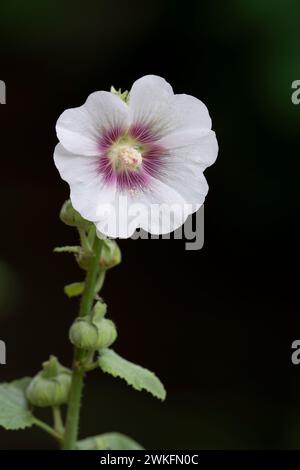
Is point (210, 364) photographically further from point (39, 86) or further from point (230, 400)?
point (39, 86)

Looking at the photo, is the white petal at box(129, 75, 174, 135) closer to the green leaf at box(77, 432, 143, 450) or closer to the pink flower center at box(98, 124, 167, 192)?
the pink flower center at box(98, 124, 167, 192)

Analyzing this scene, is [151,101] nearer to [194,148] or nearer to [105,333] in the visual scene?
[194,148]

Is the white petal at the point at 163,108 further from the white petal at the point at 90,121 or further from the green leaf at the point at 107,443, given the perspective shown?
the green leaf at the point at 107,443

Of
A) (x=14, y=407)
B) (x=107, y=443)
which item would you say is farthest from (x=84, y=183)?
(x=107, y=443)

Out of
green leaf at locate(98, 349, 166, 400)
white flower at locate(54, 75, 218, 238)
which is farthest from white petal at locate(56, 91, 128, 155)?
green leaf at locate(98, 349, 166, 400)

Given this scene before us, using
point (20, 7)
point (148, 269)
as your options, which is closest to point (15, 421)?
point (20, 7)
